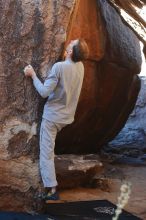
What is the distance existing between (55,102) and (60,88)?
0.16 m

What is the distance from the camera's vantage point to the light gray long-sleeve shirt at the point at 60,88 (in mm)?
4195

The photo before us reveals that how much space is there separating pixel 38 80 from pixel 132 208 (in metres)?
2.26

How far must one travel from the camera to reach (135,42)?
8.91 m

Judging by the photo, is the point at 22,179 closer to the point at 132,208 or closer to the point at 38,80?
the point at 38,80

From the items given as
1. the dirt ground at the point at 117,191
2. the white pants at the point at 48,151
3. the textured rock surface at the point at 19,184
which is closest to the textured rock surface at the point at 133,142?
the dirt ground at the point at 117,191

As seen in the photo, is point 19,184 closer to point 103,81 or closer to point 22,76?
point 22,76

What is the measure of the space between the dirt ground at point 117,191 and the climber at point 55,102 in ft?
4.37

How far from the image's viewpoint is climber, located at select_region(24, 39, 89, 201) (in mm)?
4215

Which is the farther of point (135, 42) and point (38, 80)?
point (135, 42)

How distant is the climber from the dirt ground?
133 centimetres

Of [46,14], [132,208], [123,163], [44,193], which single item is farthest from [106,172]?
[46,14]

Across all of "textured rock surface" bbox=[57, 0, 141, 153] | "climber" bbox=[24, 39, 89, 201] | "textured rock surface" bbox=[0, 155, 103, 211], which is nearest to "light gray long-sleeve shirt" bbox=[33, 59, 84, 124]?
"climber" bbox=[24, 39, 89, 201]

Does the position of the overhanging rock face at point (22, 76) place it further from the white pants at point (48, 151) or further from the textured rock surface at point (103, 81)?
the textured rock surface at point (103, 81)

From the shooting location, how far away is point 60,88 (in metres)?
4.31
